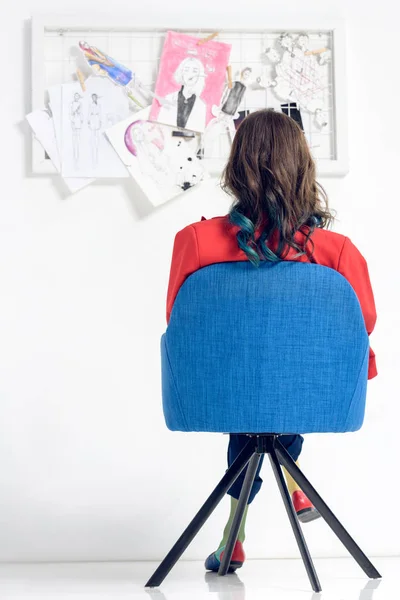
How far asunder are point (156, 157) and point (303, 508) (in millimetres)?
1011

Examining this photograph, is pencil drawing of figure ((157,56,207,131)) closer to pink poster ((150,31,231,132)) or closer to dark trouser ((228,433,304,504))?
pink poster ((150,31,231,132))

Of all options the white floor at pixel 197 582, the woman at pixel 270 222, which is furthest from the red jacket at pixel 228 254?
the white floor at pixel 197 582

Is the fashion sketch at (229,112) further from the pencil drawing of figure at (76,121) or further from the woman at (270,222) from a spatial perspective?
the woman at (270,222)

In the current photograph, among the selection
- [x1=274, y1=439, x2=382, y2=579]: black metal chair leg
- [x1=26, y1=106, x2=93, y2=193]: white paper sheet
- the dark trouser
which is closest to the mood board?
[x1=26, y1=106, x2=93, y2=193]: white paper sheet

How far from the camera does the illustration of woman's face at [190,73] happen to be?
7.28ft

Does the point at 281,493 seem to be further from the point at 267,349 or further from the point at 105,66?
the point at 105,66

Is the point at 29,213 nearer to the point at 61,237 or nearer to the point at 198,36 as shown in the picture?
the point at 61,237

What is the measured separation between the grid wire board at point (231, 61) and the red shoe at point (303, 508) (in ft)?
2.96

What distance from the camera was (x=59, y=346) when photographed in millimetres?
2180

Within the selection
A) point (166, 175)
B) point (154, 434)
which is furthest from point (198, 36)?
Result: point (154, 434)

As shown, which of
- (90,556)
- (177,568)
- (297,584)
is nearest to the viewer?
(297,584)

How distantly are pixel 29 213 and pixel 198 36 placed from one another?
662 millimetres

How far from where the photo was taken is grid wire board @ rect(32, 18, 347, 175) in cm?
222

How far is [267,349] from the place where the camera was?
4.63ft
